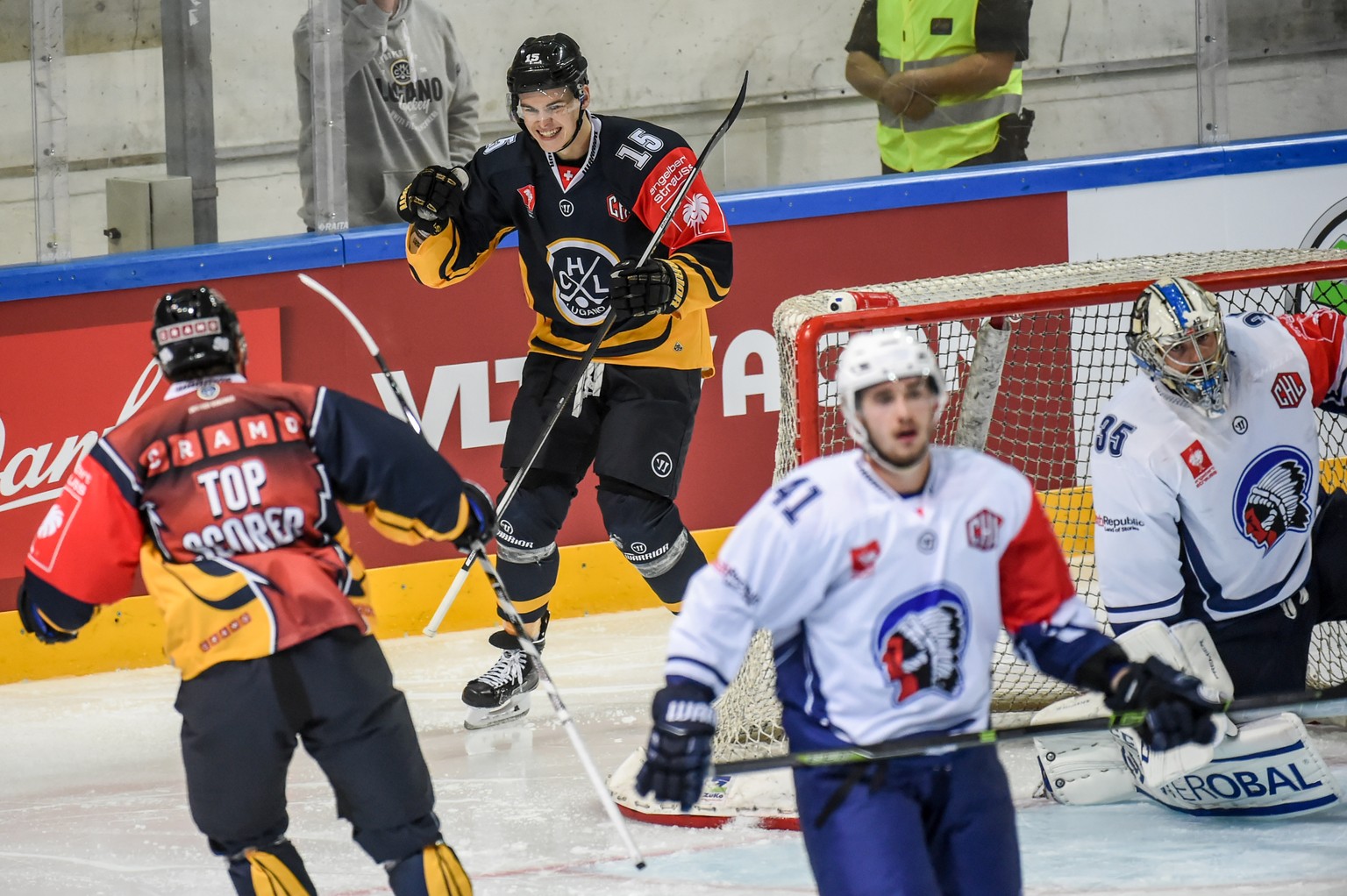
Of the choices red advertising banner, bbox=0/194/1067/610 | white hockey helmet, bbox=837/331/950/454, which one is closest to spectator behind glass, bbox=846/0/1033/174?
red advertising banner, bbox=0/194/1067/610

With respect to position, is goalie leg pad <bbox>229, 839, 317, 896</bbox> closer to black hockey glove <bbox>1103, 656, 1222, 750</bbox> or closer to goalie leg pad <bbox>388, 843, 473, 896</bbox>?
goalie leg pad <bbox>388, 843, 473, 896</bbox>

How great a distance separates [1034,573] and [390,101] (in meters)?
3.35

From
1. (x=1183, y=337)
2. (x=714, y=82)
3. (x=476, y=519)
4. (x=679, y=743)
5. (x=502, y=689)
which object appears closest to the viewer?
(x=679, y=743)

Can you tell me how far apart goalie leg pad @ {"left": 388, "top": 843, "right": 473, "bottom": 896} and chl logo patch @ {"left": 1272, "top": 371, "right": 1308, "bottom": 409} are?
198 centimetres

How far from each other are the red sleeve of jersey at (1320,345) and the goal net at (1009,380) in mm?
293

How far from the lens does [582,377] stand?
4422 millimetres

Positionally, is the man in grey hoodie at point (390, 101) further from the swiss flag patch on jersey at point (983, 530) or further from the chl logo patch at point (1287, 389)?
the swiss flag patch on jersey at point (983, 530)

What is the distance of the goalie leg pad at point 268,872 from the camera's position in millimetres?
2758

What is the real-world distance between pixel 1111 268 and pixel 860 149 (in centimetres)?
154

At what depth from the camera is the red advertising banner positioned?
4.93 metres

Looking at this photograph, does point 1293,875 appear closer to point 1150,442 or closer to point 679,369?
point 1150,442

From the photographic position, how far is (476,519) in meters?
3.02

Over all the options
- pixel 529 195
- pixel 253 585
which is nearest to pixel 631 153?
pixel 529 195

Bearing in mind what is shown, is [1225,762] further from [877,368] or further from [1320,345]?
[877,368]
